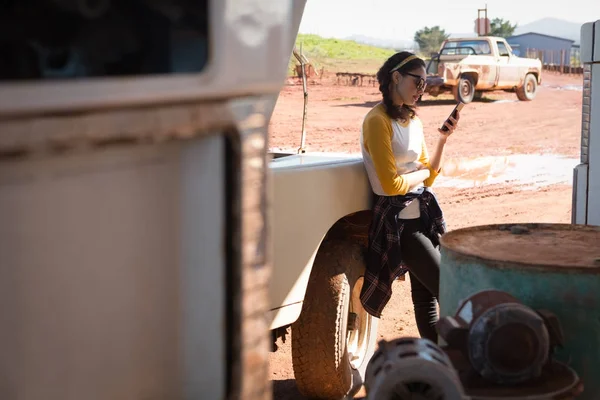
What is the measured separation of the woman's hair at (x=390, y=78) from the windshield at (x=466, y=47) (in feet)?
71.2

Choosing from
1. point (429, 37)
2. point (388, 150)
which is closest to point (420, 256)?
point (388, 150)

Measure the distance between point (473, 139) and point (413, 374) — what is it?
17899mm

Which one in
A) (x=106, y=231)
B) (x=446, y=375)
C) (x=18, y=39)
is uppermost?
(x=18, y=39)

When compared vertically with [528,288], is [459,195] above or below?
below

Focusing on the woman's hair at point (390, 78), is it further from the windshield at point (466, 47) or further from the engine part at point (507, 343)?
the windshield at point (466, 47)

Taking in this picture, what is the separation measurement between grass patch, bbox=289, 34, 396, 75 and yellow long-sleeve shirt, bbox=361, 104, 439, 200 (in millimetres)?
30731

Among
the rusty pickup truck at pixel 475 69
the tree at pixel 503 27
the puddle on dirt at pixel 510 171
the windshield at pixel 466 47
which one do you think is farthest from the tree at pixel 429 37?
the puddle on dirt at pixel 510 171

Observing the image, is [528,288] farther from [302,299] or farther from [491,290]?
[302,299]

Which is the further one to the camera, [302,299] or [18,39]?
[302,299]

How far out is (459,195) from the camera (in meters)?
13.6

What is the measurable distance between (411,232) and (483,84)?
71.8 feet

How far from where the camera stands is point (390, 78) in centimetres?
500

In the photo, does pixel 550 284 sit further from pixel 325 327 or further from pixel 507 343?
pixel 325 327

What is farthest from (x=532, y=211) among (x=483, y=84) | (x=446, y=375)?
(x=483, y=84)
